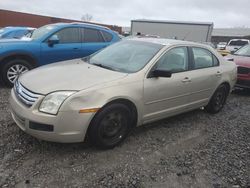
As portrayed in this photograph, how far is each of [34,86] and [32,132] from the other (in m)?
0.57

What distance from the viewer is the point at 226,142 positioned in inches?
163

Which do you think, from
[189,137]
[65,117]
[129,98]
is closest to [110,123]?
[129,98]

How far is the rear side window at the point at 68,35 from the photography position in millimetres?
6820

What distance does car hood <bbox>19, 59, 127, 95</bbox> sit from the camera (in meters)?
3.21

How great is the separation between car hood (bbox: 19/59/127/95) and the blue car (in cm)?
256

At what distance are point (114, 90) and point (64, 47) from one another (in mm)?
3856

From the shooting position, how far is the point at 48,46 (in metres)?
6.52

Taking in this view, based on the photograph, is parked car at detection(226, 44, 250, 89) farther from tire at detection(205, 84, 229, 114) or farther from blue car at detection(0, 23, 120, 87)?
blue car at detection(0, 23, 120, 87)

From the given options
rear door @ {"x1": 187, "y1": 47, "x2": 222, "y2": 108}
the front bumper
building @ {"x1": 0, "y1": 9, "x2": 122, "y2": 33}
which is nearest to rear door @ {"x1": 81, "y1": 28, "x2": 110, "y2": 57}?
rear door @ {"x1": 187, "y1": 47, "x2": 222, "y2": 108}

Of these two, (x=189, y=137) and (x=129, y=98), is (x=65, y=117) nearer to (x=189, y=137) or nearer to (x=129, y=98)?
(x=129, y=98)

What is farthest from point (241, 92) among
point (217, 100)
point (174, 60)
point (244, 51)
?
point (174, 60)

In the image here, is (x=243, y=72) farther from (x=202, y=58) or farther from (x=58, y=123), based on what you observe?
(x=58, y=123)

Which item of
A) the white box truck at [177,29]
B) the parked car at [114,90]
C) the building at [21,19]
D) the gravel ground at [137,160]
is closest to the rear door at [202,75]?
the parked car at [114,90]

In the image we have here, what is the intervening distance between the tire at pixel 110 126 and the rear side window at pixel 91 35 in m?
4.15
